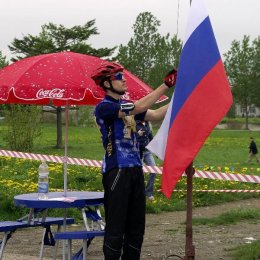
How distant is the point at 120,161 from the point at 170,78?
2.57 feet

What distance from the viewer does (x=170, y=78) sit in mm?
5711

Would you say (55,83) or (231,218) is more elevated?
(55,83)

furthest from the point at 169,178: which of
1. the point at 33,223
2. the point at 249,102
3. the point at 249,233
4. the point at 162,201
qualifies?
the point at 249,102

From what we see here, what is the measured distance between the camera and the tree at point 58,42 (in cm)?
3862

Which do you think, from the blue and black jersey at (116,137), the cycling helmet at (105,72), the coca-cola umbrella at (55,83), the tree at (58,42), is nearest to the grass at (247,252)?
the coca-cola umbrella at (55,83)

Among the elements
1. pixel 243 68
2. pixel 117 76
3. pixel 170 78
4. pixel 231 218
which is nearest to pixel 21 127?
pixel 231 218

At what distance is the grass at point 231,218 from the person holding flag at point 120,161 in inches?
183

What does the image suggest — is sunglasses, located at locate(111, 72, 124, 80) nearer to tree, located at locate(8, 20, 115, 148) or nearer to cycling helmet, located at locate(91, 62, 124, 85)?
cycling helmet, located at locate(91, 62, 124, 85)

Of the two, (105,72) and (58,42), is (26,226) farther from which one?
(58,42)

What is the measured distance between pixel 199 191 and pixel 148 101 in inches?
309

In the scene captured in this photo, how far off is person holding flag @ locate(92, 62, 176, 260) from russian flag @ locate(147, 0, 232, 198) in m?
0.16

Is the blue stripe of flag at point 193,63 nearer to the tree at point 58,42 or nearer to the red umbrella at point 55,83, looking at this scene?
the red umbrella at point 55,83

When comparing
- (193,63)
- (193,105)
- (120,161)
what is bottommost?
(120,161)

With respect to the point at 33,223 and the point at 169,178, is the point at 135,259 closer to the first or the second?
the point at 169,178
